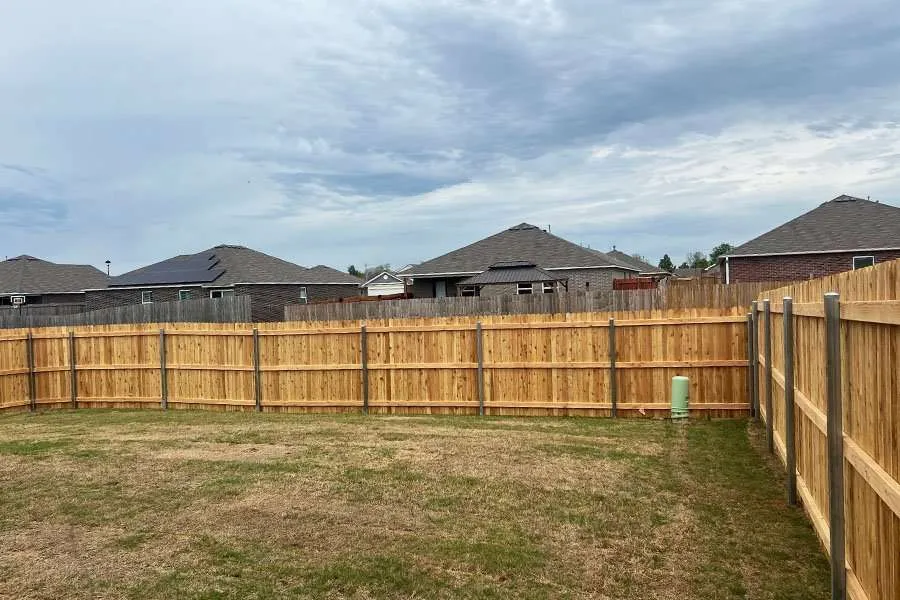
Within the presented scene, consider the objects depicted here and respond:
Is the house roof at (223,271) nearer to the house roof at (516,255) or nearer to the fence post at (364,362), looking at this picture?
the house roof at (516,255)

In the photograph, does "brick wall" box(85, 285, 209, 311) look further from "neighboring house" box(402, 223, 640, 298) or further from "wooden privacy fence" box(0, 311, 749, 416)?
"wooden privacy fence" box(0, 311, 749, 416)

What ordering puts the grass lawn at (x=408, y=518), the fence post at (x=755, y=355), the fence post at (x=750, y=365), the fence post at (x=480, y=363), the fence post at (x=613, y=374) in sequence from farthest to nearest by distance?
1. the fence post at (x=480, y=363)
2. the fence post at (x=613, y=374)
3. the fence post at (x=750, y=365)
4. the fence post at (x=755, y=355)
5. the grass lawn at (x=408, y=518)

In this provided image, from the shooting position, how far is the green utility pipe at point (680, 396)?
13.3m

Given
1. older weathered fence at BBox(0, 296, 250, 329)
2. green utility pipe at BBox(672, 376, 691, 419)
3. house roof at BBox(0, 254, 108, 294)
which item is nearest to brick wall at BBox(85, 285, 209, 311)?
house roof at BBox(0, 254, 108, 294)

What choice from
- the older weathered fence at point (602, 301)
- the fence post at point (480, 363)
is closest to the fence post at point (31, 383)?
the older weathered fence at point (602, 301)

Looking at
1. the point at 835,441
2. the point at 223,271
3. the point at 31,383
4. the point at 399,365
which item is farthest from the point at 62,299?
the point at 835,441

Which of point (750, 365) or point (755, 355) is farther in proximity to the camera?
point (750, 365)

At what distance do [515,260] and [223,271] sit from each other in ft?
55.6

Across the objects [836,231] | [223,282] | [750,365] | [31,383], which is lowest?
[31,383]

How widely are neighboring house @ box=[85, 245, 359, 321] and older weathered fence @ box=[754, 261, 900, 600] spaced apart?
35.8 m

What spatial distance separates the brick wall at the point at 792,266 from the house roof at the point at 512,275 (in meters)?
7.71

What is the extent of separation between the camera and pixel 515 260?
123 ft

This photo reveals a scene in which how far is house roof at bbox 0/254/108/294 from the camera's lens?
1853 inches

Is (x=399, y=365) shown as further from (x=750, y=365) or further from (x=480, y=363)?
(x=750, y=365)
